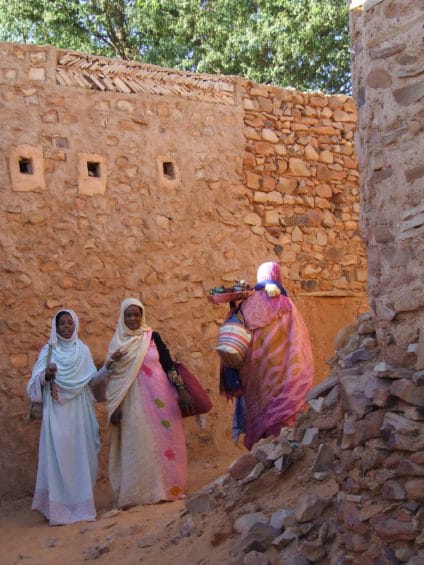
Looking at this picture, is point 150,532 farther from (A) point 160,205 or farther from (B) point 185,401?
(A) point 160,205

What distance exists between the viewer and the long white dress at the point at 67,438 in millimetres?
5602

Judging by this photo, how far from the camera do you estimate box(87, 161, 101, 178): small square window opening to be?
22.2 ft

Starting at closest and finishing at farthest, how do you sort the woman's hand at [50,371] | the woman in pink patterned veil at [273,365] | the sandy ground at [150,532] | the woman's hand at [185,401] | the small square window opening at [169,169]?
1. the sandy ground at [150,532]
2. the woman in pink patterned veil at [273,365]
3. the woman's hand at [50,371]
4. the woman's hand at [185,401]
5. the small square window opening at [169,169]

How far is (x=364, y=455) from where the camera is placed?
312cm

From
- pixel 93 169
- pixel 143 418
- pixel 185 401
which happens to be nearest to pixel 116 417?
pixel 143 418

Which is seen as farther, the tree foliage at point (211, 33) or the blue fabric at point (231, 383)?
the tree foliage at point (211, 33)

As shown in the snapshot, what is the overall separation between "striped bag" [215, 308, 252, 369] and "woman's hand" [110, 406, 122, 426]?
0.91 metres

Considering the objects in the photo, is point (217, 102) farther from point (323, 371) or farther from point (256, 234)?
point (323, 371)

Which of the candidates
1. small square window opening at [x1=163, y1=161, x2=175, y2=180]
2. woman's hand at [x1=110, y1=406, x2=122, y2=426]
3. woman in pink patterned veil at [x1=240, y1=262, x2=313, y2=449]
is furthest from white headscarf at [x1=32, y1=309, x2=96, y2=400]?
small square window opening at [x1=163, y1=161, x2=175, y2=180]

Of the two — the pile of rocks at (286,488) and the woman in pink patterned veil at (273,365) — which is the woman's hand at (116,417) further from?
the pile of rocks at (286,488)

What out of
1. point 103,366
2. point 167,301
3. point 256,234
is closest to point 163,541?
point 103,366

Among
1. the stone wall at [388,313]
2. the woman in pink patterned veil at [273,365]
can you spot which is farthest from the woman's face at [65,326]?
the stone wall at [388,313]

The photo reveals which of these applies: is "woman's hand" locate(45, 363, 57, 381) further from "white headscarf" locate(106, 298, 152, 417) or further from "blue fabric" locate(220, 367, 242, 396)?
"blue fabric" locate(220, 367, 242, 396)

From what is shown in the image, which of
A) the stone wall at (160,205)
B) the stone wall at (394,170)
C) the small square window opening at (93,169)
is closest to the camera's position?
the stone wall at (394,170)
